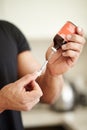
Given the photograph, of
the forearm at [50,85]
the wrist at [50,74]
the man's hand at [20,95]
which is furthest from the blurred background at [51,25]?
the man's hand at [20,95]

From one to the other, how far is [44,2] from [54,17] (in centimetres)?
12

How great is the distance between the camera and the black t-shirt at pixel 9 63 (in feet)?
3.31

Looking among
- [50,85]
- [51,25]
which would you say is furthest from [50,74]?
[51,25]

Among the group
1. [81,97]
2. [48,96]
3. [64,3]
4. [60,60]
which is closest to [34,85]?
[60,60]

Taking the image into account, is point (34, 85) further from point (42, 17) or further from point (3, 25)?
point (42, 17)

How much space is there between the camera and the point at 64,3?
5.90 feet

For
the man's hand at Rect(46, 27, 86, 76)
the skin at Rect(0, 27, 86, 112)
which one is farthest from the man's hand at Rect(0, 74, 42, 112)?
the man's hand at Rect(46, 27, 86, 76)

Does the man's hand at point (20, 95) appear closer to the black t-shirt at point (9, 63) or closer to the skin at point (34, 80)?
the skin at point (34, 80)

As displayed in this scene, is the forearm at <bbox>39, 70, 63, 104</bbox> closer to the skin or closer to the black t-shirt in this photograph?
the skin

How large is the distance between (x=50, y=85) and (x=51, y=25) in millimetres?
892

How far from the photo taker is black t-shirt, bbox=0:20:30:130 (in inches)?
39.7

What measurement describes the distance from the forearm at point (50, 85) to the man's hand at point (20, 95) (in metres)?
0.20

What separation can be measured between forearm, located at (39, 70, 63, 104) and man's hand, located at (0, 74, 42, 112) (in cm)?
20

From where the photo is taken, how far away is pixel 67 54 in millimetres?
838
